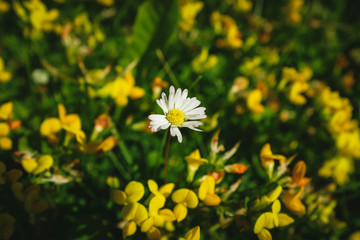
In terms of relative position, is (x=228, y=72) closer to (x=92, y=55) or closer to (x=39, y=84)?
(x=92, y=55)

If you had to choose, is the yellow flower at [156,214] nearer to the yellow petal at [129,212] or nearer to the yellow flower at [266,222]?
the yellow petal at [129,212]

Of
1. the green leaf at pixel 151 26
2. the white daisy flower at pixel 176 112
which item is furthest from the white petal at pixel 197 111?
the green leaf at pixel 151 26

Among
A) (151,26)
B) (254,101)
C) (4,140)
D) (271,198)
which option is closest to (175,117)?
(271,198)

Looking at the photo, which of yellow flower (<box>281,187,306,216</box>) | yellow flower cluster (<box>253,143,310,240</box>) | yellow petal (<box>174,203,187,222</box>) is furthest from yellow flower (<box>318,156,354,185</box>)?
yellow petal (<box>174,203,187,222</box>)

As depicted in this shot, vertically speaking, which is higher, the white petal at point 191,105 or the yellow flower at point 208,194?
the white petal at point 191,105

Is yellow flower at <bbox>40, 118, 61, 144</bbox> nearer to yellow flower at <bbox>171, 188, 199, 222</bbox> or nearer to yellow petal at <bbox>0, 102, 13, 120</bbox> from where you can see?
yellow petal at <bbox>0, 102, 13, 120</bbox>

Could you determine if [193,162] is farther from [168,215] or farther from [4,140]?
[4,140]
